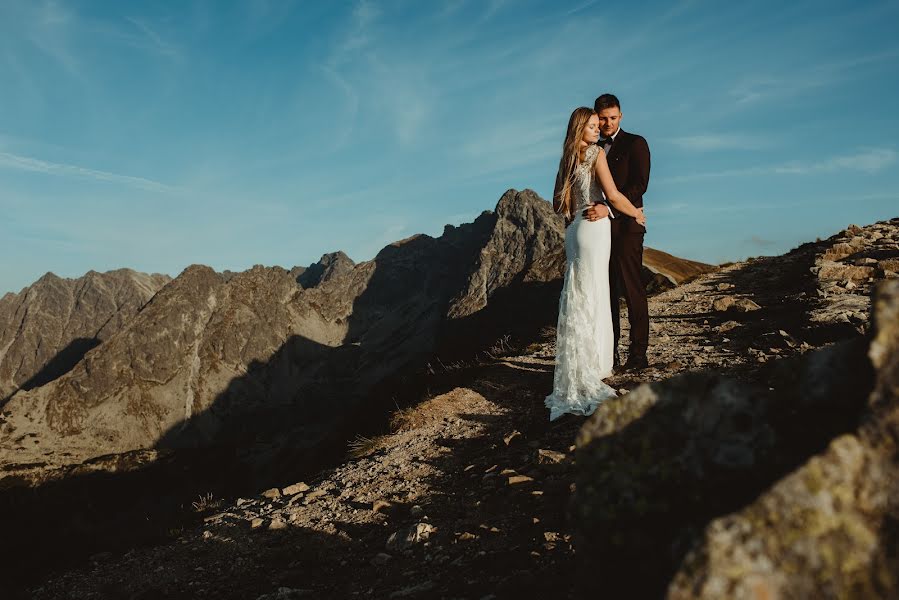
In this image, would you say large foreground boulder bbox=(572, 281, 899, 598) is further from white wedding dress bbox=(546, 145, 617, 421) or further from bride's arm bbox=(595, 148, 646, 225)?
white wedding dress bbox=(546, 145, 617, 421)

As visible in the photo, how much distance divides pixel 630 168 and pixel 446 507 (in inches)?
258

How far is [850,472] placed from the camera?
2082mm

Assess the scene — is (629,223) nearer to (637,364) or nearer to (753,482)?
(637,364)

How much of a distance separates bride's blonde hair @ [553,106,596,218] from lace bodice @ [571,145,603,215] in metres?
0.10

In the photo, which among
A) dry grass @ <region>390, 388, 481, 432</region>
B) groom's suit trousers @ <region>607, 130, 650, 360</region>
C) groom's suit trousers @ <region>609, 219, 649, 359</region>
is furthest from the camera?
dry grass @ <region>390, 388, 481, 432</region>

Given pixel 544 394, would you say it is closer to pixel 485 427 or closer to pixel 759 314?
pixel 485 427

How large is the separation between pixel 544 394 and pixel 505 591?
7.21m

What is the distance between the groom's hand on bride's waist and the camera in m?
9.01

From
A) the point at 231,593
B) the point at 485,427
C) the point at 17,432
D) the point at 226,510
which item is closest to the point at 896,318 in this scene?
the point at 231,593

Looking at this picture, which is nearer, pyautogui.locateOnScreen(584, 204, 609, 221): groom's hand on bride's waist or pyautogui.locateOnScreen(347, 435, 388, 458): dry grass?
pyautogui.locateOnScreen(584, 204, 609, 221): groom's hand on bride's waist

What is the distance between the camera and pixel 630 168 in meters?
9.38

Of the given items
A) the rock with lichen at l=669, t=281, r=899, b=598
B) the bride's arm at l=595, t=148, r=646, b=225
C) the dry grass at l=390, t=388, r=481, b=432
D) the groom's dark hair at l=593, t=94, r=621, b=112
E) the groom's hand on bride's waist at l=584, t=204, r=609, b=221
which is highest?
the groom's dark hair at l=593, t=94, r=621, b=112

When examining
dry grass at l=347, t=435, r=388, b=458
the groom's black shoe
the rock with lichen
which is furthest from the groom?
the rock with lichen

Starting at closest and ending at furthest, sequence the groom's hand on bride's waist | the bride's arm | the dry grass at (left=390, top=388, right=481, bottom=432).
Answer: the bride's arm, the groom's hand on bride's waist, the dry grass at (left=390, top=388, right=481, bottom=432)
